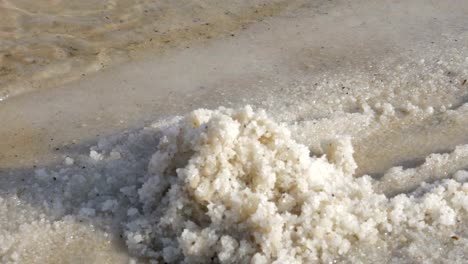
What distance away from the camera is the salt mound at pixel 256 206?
2.36 metres

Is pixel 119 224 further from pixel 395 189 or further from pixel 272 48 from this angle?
pixel 272 48

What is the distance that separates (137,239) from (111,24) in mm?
2960

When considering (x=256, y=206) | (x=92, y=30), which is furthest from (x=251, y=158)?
(x=92, y=30)

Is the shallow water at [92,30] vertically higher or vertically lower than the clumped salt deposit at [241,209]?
lower

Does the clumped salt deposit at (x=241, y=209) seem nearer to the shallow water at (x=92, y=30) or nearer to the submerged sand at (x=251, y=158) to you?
the submerged sand at (x=251, y=158)

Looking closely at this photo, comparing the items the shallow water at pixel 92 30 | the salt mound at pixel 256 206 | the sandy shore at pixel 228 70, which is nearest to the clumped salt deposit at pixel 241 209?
the salt mound at pixel 256 206

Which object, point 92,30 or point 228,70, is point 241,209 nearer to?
point 228,70

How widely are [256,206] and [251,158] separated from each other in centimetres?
23

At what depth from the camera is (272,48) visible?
4.53 m

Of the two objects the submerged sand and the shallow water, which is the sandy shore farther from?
the shallow water

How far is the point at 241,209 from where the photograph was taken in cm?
237

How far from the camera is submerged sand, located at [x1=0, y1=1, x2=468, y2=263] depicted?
243 centimetres

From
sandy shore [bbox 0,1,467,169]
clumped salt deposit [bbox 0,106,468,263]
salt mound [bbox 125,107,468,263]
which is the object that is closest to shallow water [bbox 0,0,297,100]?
sandy shore [bbox 0,1,467,169]

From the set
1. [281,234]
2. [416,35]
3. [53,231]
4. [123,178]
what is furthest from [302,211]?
[416,35]
